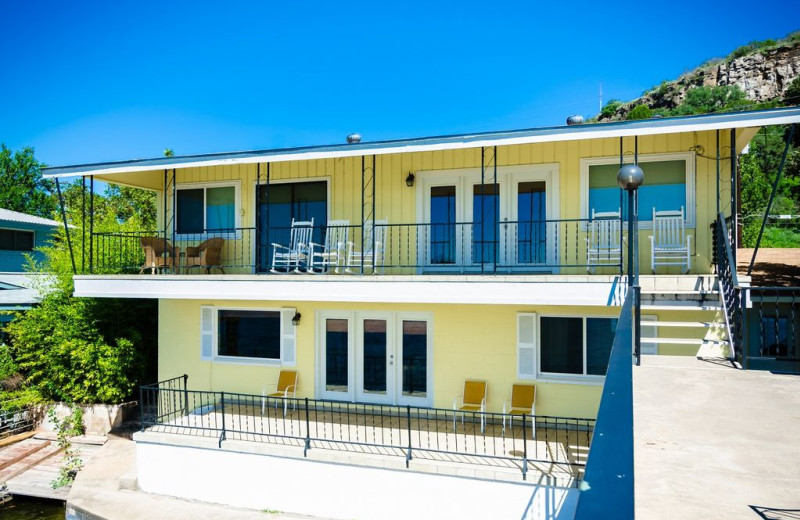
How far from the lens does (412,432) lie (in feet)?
38.7

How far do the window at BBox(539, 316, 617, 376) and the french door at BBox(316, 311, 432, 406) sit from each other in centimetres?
273

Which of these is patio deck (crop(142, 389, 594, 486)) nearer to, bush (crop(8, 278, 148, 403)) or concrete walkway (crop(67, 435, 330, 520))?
concrete walkway (crop(67, 435, 330, 520))

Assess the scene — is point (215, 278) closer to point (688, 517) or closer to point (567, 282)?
point (567, 282)

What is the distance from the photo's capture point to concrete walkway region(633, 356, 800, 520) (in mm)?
2666

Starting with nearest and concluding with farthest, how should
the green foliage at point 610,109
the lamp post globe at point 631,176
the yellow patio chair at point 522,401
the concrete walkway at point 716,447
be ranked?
1. the concrete walkway at point 716,447
2. the lamp post globe at point 631,176
3. the yellow patio chair at point 522,401
4. the green foliage at point 610,109

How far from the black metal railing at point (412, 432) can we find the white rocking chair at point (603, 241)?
3.43 m

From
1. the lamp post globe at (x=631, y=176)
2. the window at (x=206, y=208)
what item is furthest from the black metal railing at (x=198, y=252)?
the lamp post globe at (x=631, y=176)

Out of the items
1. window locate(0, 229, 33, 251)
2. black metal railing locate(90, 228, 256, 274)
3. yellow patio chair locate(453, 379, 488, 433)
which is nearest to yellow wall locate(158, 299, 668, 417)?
yellow patio chair locate(453, 379, 488, 433)

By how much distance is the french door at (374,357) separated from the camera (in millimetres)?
13414

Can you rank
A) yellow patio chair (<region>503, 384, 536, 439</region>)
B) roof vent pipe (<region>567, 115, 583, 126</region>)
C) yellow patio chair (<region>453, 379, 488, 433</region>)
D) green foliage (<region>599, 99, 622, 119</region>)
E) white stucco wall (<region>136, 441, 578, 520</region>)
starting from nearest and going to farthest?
white stucco wall (<region>136, 441, 578, 520</region>) → yellow patio chair (<region>503, 384, 536, 439</region>) → yellow patio chair (<region>453, 379, 488, 433</region>) → roof vent pipe (<region>567, 115, 583, 126</region>) → green foliage (<region>599, 99, 622, 119</region>)

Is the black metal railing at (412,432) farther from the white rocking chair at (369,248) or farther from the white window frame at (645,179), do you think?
the white window frame at (645,179)

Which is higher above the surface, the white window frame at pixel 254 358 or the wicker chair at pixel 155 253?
the wicker chair at pixel 155 253

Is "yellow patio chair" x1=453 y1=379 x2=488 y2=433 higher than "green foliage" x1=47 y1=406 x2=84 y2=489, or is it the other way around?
"yellow patio chair" x1=453 y1=379 x2=488 y2=433

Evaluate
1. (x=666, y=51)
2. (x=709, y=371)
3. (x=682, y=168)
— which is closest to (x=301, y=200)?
(x=682, y=168)
